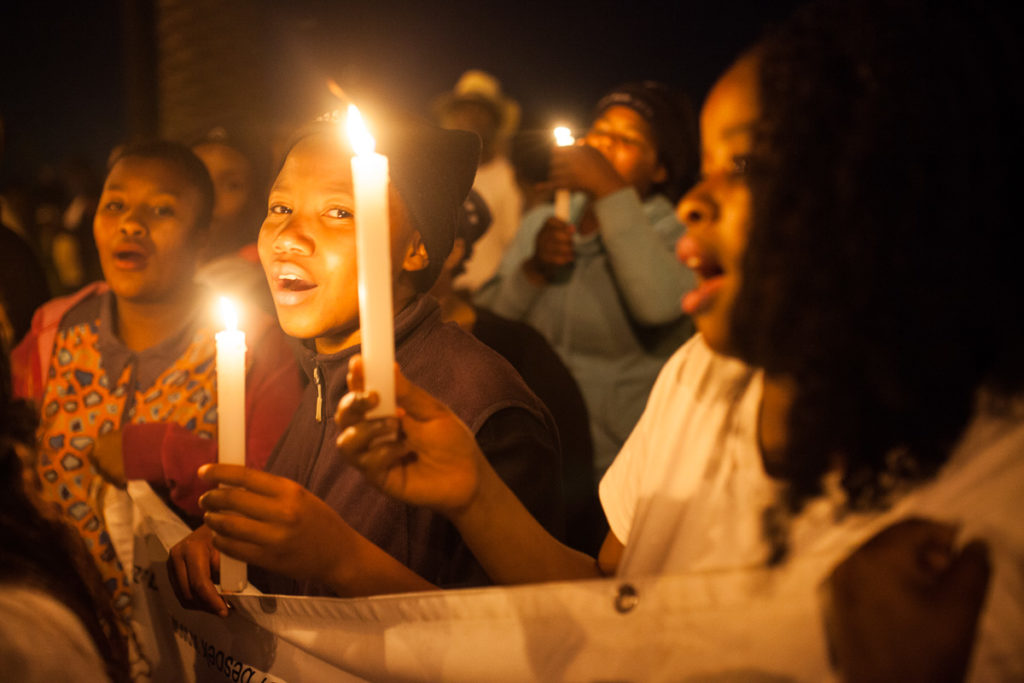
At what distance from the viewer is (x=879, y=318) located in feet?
3.44

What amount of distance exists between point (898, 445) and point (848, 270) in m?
0.25

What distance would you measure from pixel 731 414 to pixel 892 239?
457mm

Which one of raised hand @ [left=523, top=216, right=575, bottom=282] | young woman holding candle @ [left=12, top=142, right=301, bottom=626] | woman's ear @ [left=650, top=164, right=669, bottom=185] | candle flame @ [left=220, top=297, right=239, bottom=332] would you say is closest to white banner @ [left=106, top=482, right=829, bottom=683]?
candle flame @ [left=220, top=297, right=239, bottom=332]

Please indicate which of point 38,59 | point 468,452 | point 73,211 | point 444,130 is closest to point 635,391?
point 444,130

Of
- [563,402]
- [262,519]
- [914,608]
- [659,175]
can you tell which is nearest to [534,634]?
[262,519]

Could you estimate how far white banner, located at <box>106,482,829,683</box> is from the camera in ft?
3.70

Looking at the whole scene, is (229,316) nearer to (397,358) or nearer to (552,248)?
(397,358)

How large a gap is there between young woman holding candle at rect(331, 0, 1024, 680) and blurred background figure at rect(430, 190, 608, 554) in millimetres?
1101

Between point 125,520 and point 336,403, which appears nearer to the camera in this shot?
point 336,403

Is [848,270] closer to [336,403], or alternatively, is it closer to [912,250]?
[912,250]

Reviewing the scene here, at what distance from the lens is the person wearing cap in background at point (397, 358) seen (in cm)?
171

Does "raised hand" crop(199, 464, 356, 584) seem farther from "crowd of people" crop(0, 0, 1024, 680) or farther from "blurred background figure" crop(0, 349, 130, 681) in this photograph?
"blurred background figure" crop(0, 349, 130, 681)

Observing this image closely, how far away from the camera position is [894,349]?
1.04 metres

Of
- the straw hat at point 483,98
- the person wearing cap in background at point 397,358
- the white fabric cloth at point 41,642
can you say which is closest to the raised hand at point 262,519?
the person wearing cap in background at point 397,358
